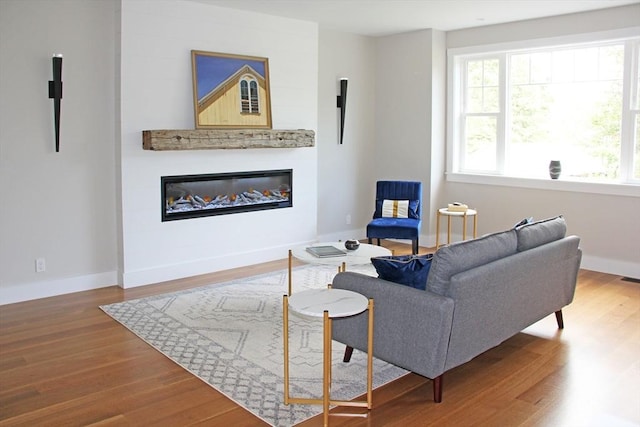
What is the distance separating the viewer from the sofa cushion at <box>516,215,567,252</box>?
3846mm

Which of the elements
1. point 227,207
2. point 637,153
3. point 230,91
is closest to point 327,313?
point 227,207

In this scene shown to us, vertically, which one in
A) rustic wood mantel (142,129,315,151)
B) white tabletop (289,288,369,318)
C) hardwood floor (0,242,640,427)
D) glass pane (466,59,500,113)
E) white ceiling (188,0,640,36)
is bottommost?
hardwood floor (0,242,640,427)

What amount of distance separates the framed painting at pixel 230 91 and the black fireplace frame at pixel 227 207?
1.64 feet

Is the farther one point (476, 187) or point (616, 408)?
point (476, 187)

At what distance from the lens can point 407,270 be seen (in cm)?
337

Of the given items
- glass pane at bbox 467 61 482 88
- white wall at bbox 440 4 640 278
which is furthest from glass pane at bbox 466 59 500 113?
white wall at bbox 440 4 640 278

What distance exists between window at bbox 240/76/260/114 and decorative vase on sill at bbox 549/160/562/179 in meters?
3.19

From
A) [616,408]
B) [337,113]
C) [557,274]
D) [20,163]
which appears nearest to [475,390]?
[616,408]

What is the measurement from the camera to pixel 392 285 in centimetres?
334

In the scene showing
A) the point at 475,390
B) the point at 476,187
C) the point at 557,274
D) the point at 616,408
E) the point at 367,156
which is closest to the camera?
the point at 616,408

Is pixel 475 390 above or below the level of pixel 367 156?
below

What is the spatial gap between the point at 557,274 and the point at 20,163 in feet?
14.0

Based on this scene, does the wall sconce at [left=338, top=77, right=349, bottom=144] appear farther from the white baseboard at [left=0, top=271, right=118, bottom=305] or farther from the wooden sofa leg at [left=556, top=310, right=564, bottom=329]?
the wooden sofa leg at [left=556, top=310, right=564, bottom=329]

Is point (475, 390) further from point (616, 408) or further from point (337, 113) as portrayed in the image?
point (337, 113)
